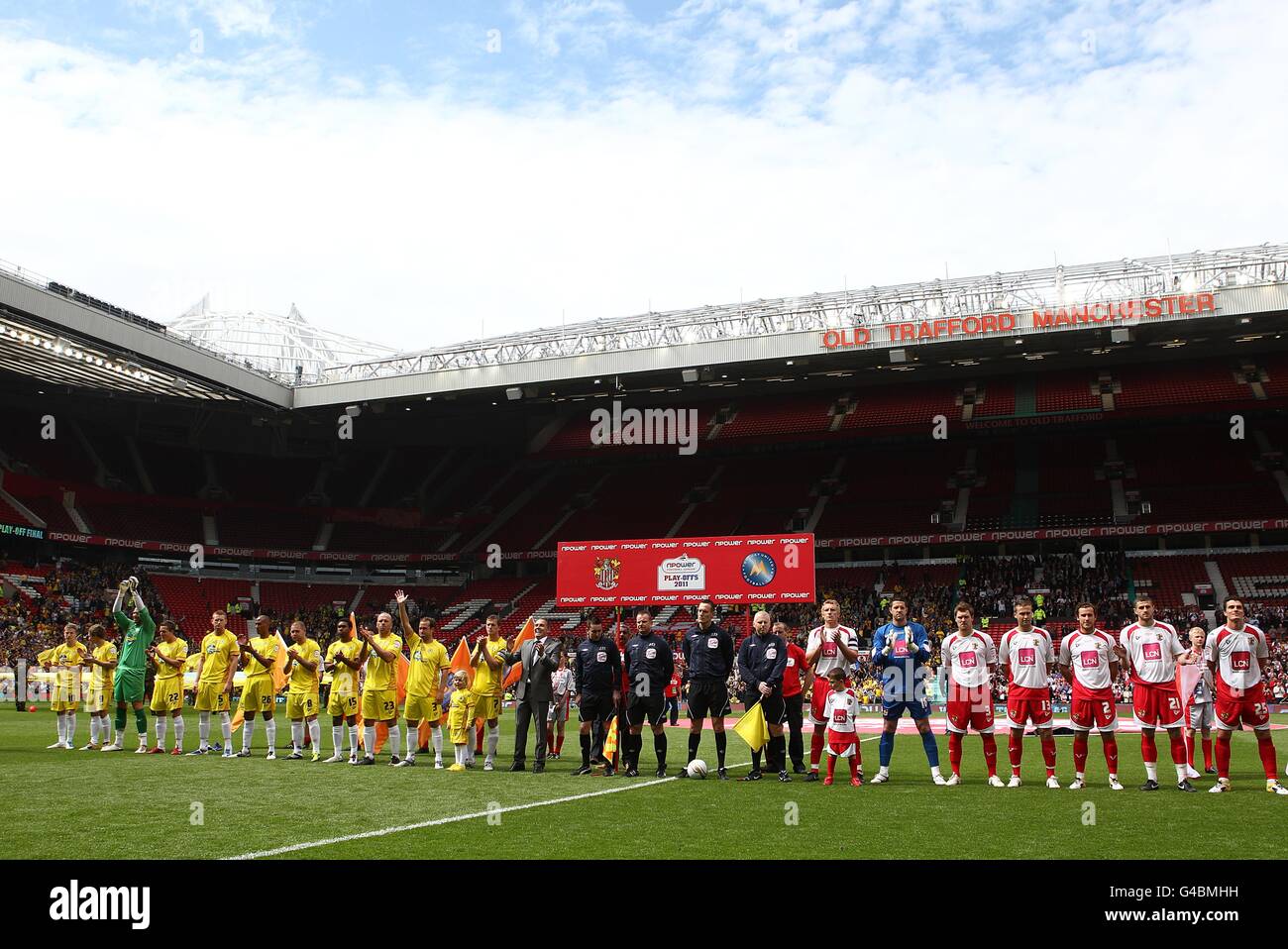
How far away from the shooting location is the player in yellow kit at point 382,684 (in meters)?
14.2

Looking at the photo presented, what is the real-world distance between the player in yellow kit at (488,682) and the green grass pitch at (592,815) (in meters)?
0.96

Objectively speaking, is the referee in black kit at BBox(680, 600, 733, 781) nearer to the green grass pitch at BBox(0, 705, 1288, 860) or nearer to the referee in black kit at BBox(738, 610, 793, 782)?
the referee in black kit at BBox(738, 610, 793, 782)

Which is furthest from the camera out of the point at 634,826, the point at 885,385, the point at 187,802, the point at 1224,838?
the point at 885,385

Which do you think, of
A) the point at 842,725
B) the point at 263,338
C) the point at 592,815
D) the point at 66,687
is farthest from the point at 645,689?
the point at 263,338

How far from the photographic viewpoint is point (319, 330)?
47.7 metres

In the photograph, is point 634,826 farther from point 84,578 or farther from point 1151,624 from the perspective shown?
point 84,578

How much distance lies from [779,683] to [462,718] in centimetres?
434

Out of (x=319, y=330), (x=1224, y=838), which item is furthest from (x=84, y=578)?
(x=1224, y=838)

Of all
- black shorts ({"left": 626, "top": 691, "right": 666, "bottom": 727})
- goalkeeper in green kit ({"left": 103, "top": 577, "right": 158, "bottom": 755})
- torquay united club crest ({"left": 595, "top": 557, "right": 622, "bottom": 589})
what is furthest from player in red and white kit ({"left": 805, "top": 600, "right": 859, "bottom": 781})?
torquay united club crest ({"left": 595, "top": 557, "right": 622, "bottom": 589})

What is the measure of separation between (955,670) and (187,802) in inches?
312

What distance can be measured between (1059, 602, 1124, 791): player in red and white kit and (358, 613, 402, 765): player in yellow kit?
8455 millimetres

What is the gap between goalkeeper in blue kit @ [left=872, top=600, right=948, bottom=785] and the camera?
11.6 m

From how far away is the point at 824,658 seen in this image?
493 inches
